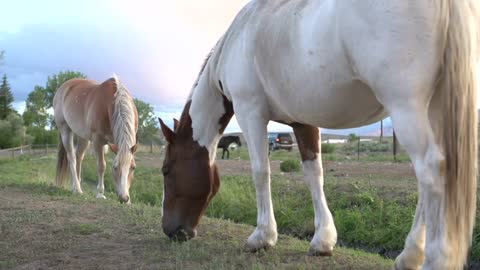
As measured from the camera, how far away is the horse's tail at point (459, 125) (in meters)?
2.68

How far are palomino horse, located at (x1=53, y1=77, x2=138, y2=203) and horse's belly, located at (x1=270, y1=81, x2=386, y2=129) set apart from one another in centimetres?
→ 539

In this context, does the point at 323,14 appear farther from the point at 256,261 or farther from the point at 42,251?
the point at 42,251

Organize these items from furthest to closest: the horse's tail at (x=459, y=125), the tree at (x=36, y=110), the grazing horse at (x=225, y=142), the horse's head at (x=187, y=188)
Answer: the tree at (x=36, y=110), the grazing horse at (x=225, y=142), the horse's head at (x=187, y=188), the horse's tail at (x=459, y=125)

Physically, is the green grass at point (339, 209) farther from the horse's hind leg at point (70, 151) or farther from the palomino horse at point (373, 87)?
the palomino horse at point (373, 87)

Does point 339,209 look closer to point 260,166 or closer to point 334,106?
point 260,166

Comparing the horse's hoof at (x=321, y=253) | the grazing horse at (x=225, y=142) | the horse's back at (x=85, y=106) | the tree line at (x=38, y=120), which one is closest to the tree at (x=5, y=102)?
the tree line at (x=38, y=120)

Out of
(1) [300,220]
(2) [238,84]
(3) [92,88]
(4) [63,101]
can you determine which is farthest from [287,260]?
(4) [63,101]

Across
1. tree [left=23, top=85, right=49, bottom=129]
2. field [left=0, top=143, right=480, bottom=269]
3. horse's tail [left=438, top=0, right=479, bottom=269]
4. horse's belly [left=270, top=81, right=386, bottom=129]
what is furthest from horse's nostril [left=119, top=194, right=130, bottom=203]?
tree [left=23, top=85, right=49, bottom=129]

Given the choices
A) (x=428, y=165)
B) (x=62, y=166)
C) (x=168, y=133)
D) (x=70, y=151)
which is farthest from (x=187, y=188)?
(x=62, y=166)

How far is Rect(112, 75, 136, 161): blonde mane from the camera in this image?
28.7 feet

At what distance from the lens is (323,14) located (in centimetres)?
315

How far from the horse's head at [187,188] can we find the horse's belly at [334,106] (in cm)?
131

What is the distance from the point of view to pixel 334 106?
132 inches

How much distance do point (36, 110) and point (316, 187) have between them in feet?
220
